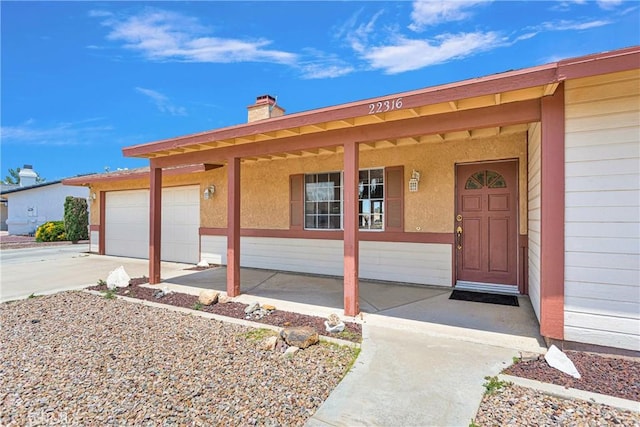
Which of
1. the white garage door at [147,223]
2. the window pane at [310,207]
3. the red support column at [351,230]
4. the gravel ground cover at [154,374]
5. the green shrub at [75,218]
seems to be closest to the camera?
the gravel ground cover at [154,374]

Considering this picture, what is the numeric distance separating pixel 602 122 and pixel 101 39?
44.2 ft

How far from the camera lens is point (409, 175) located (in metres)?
6.49

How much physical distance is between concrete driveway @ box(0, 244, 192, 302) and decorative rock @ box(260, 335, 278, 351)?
16.2ft

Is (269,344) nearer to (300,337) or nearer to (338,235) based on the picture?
(300,337)

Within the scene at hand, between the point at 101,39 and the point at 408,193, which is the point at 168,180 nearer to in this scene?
the point at 101,39

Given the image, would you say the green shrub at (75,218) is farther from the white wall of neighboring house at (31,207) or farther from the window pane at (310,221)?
the window pane at (310,221)

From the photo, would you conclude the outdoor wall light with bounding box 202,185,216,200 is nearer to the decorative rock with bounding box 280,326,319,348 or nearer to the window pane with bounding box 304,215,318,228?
the window pane with bounding box 304,215,318,228

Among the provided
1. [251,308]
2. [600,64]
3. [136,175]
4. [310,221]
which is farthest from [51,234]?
[600,64]

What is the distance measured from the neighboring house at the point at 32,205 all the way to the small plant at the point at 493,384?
2872cm

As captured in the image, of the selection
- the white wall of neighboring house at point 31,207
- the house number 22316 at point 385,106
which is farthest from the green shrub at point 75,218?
the house number 22316 at point 385,106

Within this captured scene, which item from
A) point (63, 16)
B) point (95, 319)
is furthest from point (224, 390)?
point (63, 16)

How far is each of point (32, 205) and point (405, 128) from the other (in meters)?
29.6

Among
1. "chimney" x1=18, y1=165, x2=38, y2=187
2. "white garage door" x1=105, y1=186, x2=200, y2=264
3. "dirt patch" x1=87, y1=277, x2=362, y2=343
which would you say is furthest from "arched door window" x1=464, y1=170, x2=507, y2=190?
"chimney" x1=18, y1=165, x2=38, y2=187

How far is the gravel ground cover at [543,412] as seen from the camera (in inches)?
85.9
